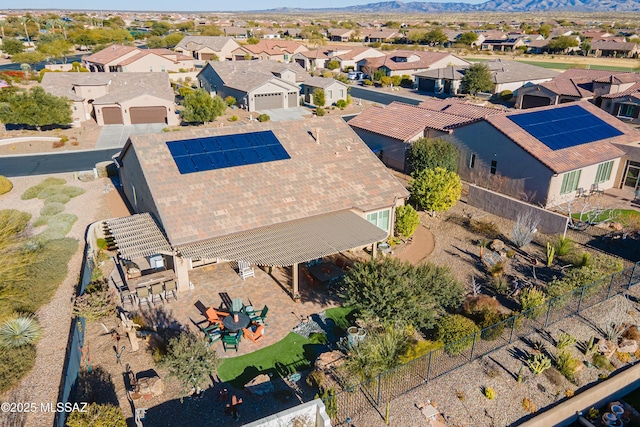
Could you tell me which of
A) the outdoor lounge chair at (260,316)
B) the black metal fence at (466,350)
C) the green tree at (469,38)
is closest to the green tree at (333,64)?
the green tree at (469,38)

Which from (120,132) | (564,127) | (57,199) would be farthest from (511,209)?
(120,132)

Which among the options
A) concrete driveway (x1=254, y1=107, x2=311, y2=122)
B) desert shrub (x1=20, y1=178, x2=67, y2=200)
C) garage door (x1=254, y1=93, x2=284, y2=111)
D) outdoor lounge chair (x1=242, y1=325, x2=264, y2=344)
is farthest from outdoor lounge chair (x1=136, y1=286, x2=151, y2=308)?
garage door (x1=254, y1=93, x2=284, y2=111)

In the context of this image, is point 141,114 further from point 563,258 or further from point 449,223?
point 563,258

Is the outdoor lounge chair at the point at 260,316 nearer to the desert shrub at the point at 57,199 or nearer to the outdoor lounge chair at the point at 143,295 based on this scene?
the outdoor lounge chair at the point at 143,295

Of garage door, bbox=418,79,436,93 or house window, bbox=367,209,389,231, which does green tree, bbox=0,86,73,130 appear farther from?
garage door, bbox=418,79,436,93

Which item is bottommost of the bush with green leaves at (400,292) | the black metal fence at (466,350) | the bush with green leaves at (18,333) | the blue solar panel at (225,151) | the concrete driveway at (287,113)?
the concrete driveway at (287,113)

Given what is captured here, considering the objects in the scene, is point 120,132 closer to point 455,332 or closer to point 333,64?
point 455,332
